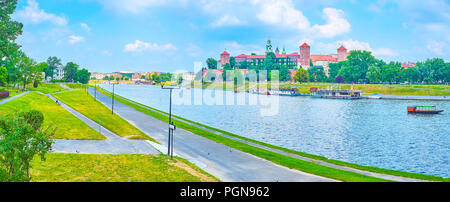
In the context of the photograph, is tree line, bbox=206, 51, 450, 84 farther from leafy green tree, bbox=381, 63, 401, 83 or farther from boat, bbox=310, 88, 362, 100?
boat, bbox=310, 88, 362, 100

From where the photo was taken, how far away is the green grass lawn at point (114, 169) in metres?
20.8

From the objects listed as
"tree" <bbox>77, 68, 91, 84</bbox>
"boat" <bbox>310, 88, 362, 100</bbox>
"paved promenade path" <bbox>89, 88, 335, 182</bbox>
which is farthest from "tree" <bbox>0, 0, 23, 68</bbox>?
"tree" <bbox>77, 68, 91, 84</bbox>

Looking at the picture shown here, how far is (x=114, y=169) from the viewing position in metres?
22.6

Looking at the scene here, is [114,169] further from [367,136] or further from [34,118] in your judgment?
[367,136]

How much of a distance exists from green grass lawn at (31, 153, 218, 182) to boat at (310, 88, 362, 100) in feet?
383

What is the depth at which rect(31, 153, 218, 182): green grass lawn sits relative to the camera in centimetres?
2078

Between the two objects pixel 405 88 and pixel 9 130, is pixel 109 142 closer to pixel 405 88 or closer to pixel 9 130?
pixel 9 130

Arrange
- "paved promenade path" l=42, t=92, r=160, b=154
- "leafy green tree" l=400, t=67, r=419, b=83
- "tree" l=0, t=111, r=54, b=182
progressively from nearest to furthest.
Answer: "tree" l=0, t=111, r=54, b=182, "paved promenade path" l=42, t=92, r=160, b=154, "leafy green tree" l=400, t=67, r=419, b=83

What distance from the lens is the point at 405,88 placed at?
443 feet

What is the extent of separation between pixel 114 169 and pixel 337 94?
127 metres

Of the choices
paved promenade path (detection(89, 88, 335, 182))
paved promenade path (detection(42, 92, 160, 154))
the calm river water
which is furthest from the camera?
the calm river water

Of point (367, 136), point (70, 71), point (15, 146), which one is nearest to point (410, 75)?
point (367, 136)

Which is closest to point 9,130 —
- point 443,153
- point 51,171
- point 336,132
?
point 51,171
